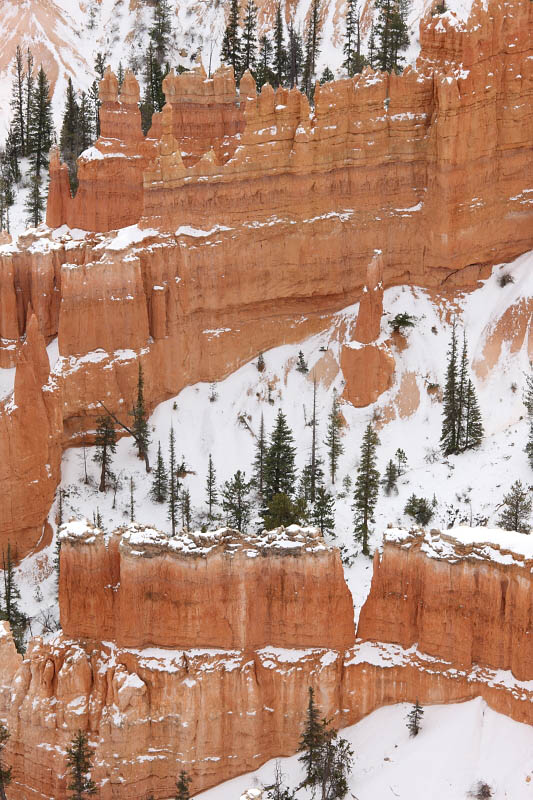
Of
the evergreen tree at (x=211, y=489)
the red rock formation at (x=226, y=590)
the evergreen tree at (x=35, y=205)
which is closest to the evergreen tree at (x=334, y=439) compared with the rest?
the evergreen tree at (x=211, y=489)

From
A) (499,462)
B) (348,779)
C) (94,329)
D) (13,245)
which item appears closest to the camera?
(348,779)

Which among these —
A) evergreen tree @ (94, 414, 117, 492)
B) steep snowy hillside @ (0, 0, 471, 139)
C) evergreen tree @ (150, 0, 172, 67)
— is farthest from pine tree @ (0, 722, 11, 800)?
evergreen tree @ (150, 0, 172, 67)

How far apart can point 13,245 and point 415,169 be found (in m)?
18.1

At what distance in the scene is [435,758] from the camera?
38.4m

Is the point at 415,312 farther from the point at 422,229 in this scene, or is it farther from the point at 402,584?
the point at 402,584

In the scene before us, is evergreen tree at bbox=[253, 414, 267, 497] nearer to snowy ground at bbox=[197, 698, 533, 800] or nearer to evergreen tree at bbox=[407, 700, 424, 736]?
snowy ground at bbox=[197, 698, 533, 800]

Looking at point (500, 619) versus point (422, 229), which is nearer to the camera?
point (500, 619)

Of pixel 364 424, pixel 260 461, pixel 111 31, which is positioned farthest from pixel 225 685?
pixel 111 31

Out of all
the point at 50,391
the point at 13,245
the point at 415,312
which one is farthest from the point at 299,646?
the point at 13,245

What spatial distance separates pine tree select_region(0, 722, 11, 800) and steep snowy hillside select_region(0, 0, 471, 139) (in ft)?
199

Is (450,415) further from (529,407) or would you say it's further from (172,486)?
(172,486)

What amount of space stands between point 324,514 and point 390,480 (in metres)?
3.80

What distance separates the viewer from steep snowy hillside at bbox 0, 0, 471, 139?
322 ft

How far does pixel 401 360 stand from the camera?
6072cm
